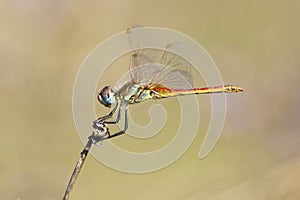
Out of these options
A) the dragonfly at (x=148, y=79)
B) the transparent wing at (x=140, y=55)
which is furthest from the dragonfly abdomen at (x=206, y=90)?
the transparent wing at (x=140, y=55)

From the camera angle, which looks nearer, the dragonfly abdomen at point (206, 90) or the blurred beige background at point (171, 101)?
the dragonfly abdomen at point (206, 90)

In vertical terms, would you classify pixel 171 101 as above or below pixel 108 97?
above

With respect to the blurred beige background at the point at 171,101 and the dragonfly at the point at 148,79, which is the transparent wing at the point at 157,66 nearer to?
the dragonfly at the point at 148,79

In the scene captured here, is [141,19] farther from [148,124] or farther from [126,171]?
[126,171]

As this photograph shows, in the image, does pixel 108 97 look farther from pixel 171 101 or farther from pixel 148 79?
pixel 171 101

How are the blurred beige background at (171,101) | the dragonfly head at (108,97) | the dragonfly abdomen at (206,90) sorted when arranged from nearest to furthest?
the dragonfly head at (108,97)
the dragonfly abdomen at (206,90)
the blurred beige background at (171,101)

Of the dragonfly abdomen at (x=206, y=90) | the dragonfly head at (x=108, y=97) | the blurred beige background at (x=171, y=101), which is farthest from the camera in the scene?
the blurred beige background at (x=171, y=101)

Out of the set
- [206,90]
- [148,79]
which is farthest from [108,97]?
A: [206,90]
